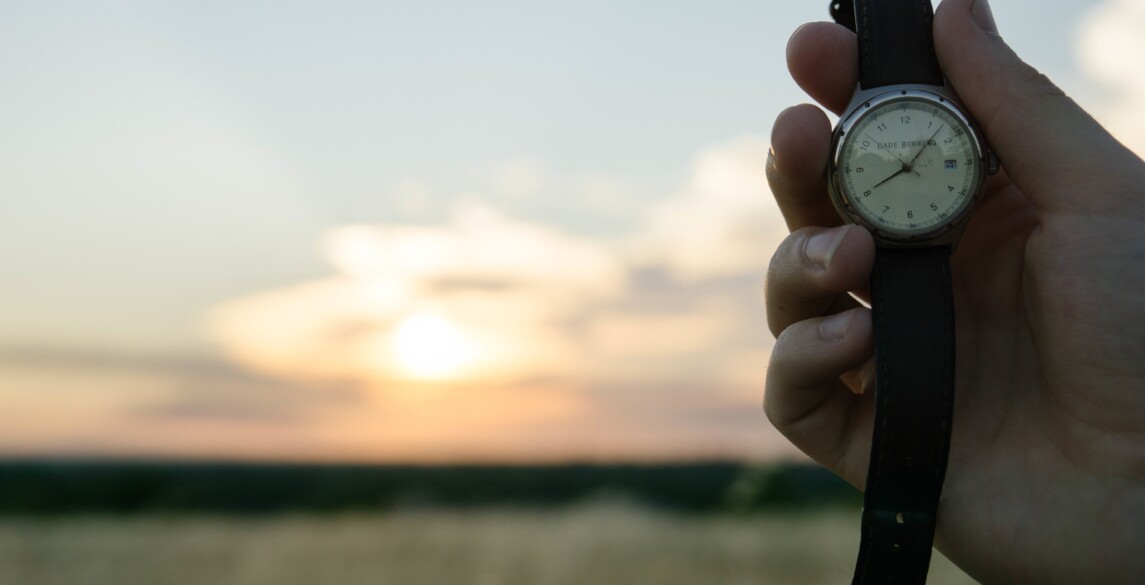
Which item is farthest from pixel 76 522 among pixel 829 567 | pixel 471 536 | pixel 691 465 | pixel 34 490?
pixel 691 465

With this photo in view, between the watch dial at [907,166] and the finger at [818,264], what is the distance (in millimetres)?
154

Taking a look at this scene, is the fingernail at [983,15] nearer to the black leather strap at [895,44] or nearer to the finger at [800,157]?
the black leather strap at [895,44]

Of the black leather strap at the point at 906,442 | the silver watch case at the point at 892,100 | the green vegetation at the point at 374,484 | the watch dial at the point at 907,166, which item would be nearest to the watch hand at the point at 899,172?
the watch dial at the point at 907,166

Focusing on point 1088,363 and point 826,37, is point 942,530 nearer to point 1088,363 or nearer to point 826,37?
point 1088,363

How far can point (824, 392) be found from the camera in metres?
3.16

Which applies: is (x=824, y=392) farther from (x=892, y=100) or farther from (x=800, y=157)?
(x=892, y=100)

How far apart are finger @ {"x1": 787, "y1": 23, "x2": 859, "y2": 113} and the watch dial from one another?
19 centimetres

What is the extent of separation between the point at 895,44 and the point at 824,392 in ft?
3.61

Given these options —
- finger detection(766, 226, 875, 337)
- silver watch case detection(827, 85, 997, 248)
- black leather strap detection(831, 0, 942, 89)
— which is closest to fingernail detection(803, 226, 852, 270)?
finger detection(766, 226, 875, 337)

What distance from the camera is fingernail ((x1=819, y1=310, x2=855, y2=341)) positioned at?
2926 mm

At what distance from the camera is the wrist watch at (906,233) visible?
291cm

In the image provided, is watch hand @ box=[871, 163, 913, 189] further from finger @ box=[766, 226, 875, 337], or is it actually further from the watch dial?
finger @ box=[766, 226, 875, 337]

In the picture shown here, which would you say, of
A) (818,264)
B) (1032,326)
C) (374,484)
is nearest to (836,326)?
(818,264)

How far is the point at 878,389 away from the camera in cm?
292
